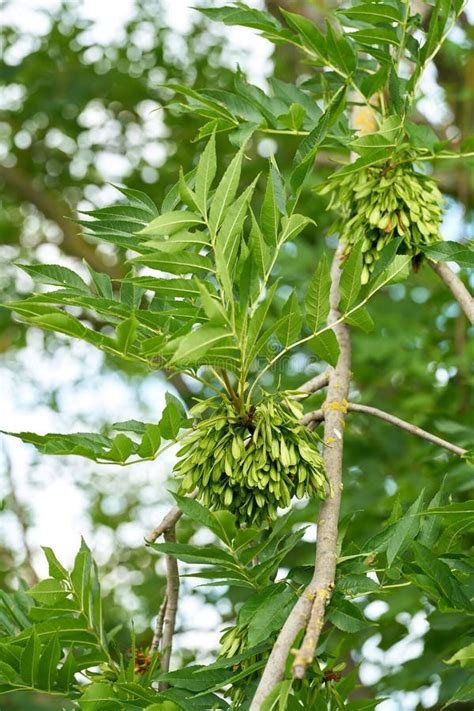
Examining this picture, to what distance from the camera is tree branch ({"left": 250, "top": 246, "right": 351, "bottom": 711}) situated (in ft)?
3.68

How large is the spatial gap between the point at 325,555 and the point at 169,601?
399 mm

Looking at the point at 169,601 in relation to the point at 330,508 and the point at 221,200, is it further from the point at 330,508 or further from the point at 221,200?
the point at 221,200

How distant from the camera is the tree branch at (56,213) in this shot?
4656mm

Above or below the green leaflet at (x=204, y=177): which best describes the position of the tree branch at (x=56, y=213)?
below

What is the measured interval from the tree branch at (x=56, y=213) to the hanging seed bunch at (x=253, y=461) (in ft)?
10.5

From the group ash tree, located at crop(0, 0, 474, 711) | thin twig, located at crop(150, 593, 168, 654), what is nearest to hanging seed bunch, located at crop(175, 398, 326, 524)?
ash tree, located at crop(0, 0, 474, 711)

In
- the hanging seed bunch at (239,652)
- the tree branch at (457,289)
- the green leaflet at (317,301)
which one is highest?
the green leaflet at (317,301)

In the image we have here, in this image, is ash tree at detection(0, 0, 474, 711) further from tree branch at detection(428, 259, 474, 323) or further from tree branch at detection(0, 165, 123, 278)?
tree branch at detection(0, 165, 123, 278)

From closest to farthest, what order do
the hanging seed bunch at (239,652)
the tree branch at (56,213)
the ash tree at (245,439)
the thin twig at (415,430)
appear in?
the ash tree at (245,439) → the hanging seed bunch at (239,652) → the thin twig at (415,430) → the tree branch at (56,213)

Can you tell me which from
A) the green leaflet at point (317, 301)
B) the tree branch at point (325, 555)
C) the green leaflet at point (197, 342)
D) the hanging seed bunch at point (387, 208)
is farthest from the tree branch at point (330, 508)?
the green leaflet at point (197, 342)

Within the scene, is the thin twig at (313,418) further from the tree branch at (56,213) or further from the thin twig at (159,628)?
the tree branch at (56,213)

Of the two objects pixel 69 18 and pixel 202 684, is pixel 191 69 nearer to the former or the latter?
pixel 69 18

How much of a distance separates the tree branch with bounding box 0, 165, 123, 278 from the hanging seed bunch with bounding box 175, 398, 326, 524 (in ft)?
10.5

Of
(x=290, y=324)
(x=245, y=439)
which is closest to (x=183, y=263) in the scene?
(x=290, y=324)
